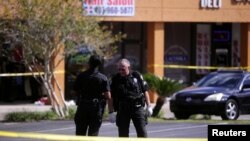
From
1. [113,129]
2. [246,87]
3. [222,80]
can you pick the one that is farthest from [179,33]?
[113,129]

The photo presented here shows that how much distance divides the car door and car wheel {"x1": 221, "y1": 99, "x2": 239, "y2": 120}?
263 millimetres

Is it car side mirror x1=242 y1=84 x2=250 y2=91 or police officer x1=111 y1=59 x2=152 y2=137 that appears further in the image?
car side mirror x1=242 y1=84 x2=250 y2=91

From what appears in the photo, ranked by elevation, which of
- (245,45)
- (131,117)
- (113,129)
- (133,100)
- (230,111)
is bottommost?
(230,111)

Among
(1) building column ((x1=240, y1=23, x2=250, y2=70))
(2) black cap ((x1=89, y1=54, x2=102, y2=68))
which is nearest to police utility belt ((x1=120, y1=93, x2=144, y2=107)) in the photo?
(2) black cap ((x1=89, y1=54, x2=102, y2=68))

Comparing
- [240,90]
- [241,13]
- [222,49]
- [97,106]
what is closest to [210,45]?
[222,49]

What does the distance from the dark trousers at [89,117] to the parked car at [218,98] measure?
27.9ft

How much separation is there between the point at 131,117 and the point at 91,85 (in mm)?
806

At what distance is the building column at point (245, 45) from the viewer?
29.0 meters

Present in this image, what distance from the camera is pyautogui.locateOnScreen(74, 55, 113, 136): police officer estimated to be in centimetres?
1132

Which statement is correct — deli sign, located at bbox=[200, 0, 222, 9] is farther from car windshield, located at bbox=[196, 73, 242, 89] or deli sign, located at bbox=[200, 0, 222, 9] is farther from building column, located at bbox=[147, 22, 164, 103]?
car windshield, located at bbox=[196, 73, 242, 89]

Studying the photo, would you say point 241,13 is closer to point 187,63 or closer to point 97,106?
point 187,63

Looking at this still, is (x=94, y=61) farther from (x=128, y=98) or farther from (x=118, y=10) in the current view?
(x=118, y=10)

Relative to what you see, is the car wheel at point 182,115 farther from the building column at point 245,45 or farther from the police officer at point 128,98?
the building column at point 245,45

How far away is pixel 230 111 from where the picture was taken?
64.4 feet
